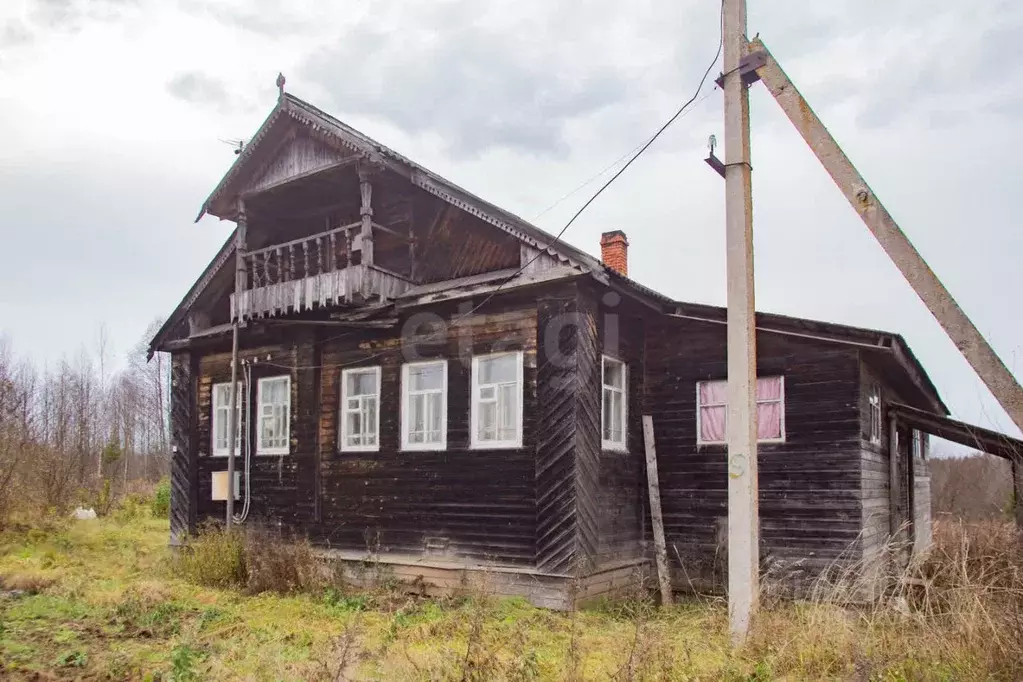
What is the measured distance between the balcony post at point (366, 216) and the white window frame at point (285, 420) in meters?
3.44

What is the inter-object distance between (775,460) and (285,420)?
8.59 m

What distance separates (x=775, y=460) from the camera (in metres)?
11.6

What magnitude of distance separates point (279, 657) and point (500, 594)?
3960 millimetres

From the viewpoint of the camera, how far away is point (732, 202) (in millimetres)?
7703

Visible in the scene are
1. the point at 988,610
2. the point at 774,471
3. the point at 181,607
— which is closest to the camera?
the point at 988,610

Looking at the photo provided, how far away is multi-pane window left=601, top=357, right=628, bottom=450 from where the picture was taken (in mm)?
12070

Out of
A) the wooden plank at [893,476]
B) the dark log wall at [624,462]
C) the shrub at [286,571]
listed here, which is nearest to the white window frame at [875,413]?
the wooden plank at [893,476]

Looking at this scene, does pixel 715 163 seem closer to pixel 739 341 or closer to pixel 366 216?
pixel 739 341

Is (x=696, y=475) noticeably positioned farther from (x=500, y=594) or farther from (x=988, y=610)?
(x=988, y=610)

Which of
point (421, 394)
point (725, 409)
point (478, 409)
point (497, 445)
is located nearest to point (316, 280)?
point (421, 394)

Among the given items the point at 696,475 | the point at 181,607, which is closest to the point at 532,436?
the point at 696,475

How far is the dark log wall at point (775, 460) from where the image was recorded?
Answer: 1113 cm

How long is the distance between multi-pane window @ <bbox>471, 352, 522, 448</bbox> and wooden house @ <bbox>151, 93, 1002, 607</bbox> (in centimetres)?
3

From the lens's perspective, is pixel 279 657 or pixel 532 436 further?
pixel 532 436
